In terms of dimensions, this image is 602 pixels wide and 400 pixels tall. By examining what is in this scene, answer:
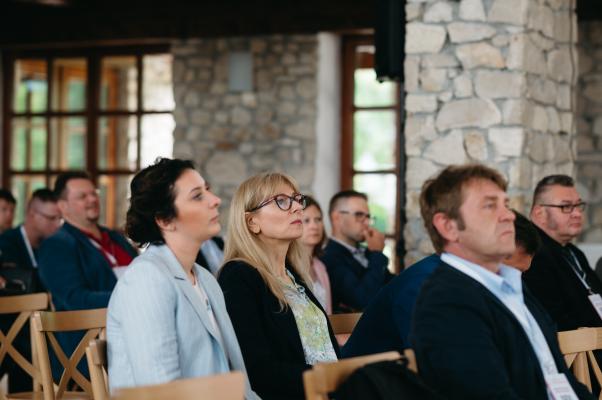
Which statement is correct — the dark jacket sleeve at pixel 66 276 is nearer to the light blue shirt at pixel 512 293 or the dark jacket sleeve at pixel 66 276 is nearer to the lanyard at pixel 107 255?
the lanyard at pixel 107 255

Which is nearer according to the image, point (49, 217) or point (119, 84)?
point (49, 217)

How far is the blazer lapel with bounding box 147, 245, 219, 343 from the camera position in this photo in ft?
9.26

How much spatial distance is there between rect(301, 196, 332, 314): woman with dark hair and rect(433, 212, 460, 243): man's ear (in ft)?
8.72

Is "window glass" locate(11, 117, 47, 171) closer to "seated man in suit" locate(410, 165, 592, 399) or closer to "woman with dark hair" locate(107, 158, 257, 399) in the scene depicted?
"woman with dark hair" locate(107, 158, 257, 399)

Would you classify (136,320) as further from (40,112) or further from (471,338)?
(40,112)

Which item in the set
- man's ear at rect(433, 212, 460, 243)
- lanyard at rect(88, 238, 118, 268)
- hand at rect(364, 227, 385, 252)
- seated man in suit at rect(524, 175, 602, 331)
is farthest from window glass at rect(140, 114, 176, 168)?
man's ear at rect(433, 212, 460, 243)

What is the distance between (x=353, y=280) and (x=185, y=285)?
2852mm

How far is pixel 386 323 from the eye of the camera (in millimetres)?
3201

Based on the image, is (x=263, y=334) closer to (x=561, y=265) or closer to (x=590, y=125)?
(x=561, y=265)

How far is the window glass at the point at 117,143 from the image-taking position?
895cm

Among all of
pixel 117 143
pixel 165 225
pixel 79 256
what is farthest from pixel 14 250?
pixel 165 225

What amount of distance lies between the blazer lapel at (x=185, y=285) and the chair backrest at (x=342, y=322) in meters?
0.83

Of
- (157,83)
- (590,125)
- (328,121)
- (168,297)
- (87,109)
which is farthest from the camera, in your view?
(87,109)

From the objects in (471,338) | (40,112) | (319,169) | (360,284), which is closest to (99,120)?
(40,112)
